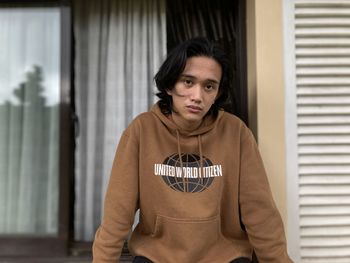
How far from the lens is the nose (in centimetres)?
136

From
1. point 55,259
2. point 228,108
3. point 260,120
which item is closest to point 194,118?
point 260,120

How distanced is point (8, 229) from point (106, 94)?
944mm

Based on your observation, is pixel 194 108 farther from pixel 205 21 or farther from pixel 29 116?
pixel 29 116

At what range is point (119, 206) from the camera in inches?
55.3

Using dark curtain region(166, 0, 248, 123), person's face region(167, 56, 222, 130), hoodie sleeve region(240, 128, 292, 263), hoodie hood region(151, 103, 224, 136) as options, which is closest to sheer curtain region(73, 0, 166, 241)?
dark curtain region(166, 0, 248, 123)

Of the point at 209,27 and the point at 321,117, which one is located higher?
the point at 209,27

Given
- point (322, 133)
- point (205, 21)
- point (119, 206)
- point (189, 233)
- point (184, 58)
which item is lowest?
point (189, 233)

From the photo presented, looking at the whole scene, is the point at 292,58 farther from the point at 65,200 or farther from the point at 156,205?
the point at 65,200

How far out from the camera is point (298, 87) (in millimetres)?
1830

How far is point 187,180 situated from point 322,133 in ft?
Answer: 2.63

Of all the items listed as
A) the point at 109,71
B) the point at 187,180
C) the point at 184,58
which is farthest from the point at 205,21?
the point at 187,180

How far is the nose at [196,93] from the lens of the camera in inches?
53.6

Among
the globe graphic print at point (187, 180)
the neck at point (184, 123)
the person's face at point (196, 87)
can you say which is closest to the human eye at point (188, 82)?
the person's face at point (196, 87)

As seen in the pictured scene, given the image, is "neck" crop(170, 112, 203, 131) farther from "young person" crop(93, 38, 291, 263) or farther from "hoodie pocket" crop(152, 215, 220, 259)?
"hoodie pocket" crop(152, 215, 220, 259)
